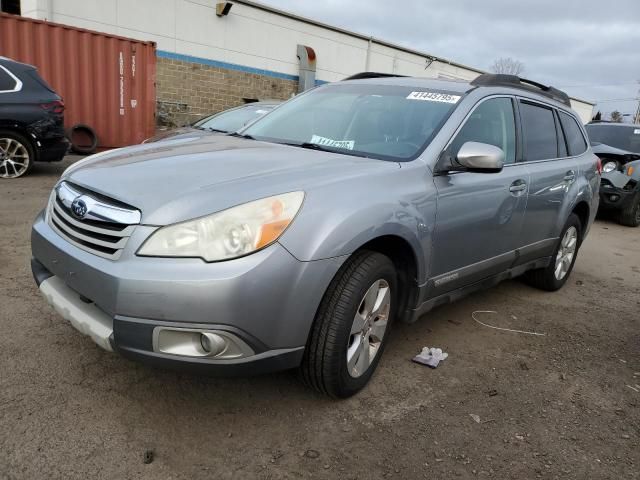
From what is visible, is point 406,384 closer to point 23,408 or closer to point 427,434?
point 427,434

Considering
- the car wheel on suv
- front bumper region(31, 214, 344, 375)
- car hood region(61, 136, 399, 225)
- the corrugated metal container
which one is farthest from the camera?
the corrugated metal container

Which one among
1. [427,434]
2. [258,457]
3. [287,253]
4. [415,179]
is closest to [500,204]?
[415,179]

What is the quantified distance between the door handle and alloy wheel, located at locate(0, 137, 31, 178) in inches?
276

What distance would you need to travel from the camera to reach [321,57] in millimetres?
18344

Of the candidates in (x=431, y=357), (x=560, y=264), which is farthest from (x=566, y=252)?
(x=431, y=357)

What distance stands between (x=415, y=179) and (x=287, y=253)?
0.98 metres

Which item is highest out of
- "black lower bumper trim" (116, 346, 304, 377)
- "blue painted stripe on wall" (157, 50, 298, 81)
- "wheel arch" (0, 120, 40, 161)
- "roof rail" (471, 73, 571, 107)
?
"blue painted stripe on wall" (157, 50, 298, 81)

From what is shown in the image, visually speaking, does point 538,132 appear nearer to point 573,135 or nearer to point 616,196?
point 573,135

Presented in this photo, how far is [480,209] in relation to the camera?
10.5ft

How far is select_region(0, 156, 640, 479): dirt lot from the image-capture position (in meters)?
2.19

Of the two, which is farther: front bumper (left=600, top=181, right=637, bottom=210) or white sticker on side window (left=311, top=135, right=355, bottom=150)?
front bumper (left=600, top=181, right=637, bottom=210)

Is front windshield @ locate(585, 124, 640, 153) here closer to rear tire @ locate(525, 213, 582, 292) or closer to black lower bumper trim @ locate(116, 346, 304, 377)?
rear tire @ locate(525, 213, 582, 292)

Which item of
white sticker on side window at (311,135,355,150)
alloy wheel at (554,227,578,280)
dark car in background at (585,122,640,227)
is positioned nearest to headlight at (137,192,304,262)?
white sticker on side window at (311,135,355,150)

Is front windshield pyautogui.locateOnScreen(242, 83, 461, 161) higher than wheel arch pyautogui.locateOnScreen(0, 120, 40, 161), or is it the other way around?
front windshield pyautogui.locateOnScreen(242, 83, 461, 161)
